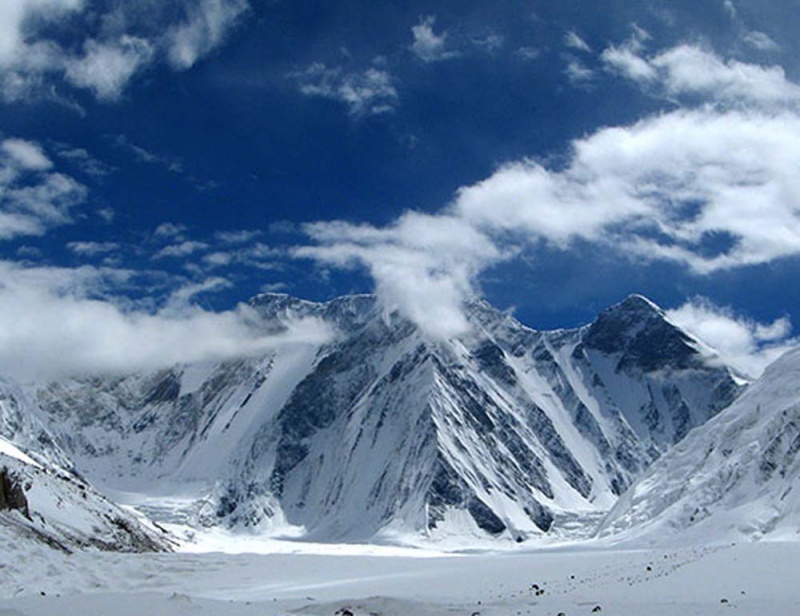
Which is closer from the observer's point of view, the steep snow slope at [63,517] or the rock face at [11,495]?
the steep snow slope at [63,517]

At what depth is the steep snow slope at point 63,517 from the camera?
48.4m

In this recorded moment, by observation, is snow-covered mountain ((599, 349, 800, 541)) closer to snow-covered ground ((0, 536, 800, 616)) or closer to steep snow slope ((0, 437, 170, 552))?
snow-covered ground ((0, 536, 800, 616))

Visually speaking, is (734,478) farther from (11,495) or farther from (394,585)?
(11,495)

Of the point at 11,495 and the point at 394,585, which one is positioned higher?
the point at 11,495

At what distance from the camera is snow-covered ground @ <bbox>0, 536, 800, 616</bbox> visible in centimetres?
2886

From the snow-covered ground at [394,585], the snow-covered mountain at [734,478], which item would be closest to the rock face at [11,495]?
the snow-covered ground at [394,585]

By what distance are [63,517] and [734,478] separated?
82.5 meters

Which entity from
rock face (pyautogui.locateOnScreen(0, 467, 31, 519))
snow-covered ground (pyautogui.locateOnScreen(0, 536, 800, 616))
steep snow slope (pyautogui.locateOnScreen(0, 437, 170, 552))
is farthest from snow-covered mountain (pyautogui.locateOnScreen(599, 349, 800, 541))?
rock face (pyautogui.locateOnScreen(0, 467, 31, 519))

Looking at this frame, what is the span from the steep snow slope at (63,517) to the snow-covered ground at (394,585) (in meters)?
5.66

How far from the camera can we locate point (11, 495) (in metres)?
51.3

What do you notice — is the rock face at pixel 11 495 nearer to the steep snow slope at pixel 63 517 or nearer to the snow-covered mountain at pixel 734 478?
the steep snow slope at pixel 63 517

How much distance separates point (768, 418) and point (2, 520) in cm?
10361

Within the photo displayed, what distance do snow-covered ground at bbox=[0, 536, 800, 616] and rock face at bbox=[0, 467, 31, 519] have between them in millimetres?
8268

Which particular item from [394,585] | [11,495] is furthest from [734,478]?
[11,495]
